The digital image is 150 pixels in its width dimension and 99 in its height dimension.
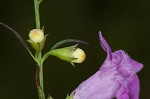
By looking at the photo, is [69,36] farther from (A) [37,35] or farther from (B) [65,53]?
(A) [37,35]

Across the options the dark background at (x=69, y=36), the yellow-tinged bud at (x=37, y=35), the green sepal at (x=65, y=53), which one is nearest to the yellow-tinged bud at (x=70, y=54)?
the green sepal at (x=65, y=53)

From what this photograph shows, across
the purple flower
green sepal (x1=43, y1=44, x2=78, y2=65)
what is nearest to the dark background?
the purple flower

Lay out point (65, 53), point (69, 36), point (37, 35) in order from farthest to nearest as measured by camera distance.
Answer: point (69, 36)
point (65, 53)
point (37, 35)

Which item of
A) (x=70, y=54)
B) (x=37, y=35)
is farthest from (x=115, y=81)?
(x=37, y=35)

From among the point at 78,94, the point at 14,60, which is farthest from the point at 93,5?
the point at 78,94

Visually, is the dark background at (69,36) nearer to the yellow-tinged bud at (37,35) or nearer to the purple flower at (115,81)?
the purple flower at (115,81)

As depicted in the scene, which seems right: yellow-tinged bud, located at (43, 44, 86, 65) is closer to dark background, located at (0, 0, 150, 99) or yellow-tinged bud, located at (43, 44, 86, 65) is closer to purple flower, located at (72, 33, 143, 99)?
purple flower, located at (72, 33, 143, 99)
